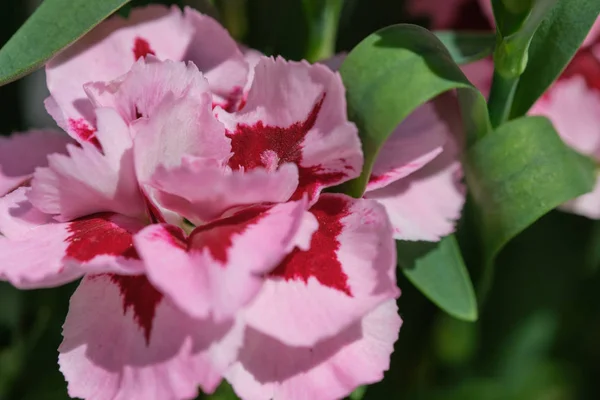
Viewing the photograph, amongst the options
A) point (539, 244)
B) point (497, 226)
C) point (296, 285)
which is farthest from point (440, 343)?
point (296, 285)

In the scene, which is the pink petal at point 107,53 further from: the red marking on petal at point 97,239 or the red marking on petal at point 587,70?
the red marking on petal at point 587,70

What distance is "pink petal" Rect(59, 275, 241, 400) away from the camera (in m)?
0.42

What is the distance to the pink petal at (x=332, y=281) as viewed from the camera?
0.42 meters

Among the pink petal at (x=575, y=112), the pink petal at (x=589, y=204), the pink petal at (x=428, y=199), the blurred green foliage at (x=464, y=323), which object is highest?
the pink petal at (x=428, y=199)

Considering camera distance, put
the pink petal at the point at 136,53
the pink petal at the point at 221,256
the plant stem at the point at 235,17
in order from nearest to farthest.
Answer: the pink petal at the point at 221,256 < the pink petal at the point at 136,53 < the plant stem at the point at 235,17

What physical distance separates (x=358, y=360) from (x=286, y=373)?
0.04 m

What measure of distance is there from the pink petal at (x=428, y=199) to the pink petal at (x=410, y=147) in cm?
2

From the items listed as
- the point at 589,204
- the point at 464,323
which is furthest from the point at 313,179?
the point at 464,323

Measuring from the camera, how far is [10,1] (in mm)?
779

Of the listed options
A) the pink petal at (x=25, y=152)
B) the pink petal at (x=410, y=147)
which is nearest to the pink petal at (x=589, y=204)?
the pink petal at (x=410, y=147)

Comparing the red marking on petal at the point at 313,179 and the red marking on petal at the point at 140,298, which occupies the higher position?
the red marking on petal at the point at 313,179

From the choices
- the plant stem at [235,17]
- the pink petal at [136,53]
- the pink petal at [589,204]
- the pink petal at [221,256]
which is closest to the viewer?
the pink petal at [221,256]

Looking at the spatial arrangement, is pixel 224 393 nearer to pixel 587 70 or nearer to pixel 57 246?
pixel 57 246

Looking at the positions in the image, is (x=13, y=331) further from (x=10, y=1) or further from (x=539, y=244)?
(x=539, y=244)
